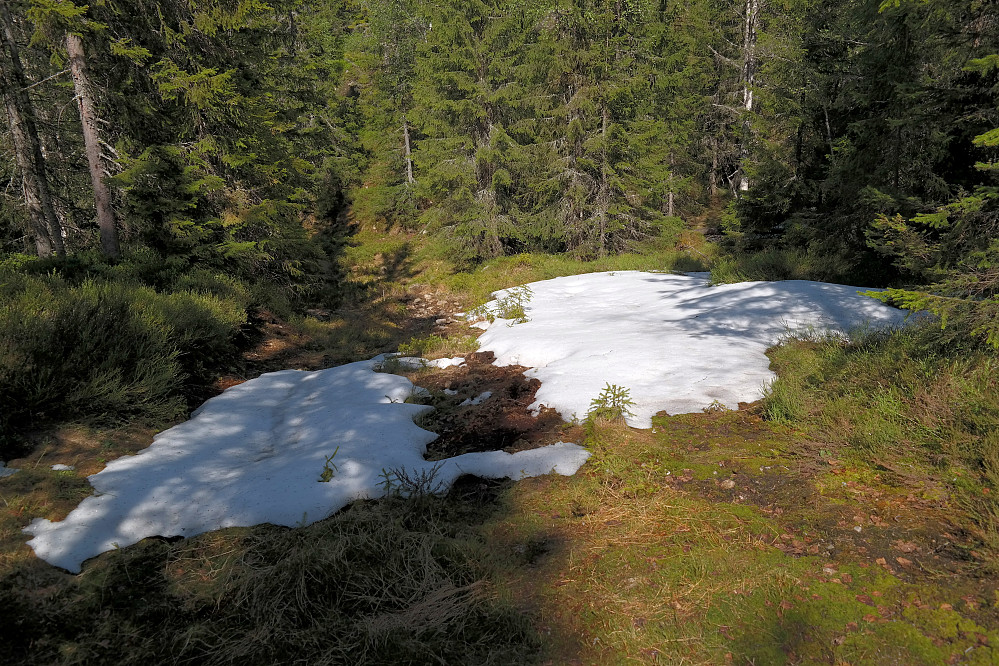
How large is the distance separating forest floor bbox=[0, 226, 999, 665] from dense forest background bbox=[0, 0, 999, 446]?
172 centimetres

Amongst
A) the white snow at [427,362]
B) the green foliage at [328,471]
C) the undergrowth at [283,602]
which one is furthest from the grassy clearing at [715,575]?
the white snow at [427,362]

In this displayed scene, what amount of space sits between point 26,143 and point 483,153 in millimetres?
12948

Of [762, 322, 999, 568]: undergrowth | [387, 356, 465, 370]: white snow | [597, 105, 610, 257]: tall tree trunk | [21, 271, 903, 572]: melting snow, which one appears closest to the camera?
[762, 322, 999, 568]: undergrowth

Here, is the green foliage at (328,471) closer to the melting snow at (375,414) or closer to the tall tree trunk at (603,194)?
the melting snow at (375,414)

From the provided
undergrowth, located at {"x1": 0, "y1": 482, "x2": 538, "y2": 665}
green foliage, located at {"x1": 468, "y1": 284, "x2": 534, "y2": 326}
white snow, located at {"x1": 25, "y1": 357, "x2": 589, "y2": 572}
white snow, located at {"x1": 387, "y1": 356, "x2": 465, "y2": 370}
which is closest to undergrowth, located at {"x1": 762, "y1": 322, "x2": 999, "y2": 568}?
white snow, located at {"x1": 25, "y1": 357, "x2": 589, "y2": 572}

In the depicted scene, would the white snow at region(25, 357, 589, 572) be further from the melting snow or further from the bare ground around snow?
the bare ground around snow

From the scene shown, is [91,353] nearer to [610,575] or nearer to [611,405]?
[611,405]

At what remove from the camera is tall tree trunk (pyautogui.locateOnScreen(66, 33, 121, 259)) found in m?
8.78

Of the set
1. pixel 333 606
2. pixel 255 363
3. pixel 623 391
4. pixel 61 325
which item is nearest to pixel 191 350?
pixel 255 363

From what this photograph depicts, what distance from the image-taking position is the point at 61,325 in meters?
5.13

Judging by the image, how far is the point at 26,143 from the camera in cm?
1217

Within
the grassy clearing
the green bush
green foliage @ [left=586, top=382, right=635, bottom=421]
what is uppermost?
the green bush

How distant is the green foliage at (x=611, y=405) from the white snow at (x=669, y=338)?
3.7 inches

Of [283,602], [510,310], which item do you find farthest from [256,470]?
[510,310]
